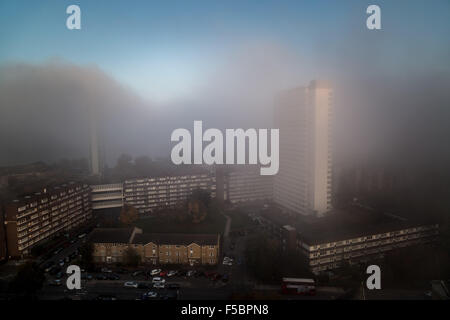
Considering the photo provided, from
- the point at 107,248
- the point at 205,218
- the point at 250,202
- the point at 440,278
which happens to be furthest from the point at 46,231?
the point at 440,278

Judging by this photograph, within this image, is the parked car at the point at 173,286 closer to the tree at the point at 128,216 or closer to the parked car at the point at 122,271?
the parked car at the point at 122,271

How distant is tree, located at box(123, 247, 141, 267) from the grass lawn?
1.19 m

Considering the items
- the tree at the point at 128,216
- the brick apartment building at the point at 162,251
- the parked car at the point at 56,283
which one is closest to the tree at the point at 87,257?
the brick apartment building at the point at 162,251

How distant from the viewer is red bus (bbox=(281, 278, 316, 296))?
4.22 m

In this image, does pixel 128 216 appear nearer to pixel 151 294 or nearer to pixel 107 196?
pixel 107 196

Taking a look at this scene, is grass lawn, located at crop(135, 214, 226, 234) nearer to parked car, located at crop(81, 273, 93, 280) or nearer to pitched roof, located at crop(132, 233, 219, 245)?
pitched roof, located at crop(132, 233, 219, 245)

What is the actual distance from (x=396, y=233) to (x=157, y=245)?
4316mm

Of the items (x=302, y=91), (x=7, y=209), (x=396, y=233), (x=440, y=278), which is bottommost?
(x=440, y=278)

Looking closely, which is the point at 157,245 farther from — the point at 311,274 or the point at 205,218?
the point at 311,274

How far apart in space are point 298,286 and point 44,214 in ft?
18.1

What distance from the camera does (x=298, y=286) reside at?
4.26 meters

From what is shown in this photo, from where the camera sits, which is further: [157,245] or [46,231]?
[46,231]

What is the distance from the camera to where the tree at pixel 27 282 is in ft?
13.9

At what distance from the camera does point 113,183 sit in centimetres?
852
